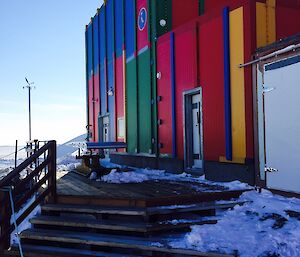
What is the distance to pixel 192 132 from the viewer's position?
35.9ft

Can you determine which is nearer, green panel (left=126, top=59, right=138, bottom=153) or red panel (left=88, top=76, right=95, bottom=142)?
green panel (left=126, top=59, right=138, bottom=153)

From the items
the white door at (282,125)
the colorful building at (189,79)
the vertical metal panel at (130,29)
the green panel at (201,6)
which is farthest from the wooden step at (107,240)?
the vertical metal panel at (130,29)

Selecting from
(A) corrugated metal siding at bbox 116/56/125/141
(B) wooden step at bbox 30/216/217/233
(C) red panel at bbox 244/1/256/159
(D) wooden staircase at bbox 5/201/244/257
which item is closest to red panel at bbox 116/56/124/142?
(A) corrugated metal siding at bbox 116/56/125/141

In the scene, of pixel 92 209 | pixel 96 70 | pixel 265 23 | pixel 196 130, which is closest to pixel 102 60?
pixel 96 70

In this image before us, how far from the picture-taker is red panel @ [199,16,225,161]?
366 inches

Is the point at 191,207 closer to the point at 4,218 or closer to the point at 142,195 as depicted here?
the point at 142,195

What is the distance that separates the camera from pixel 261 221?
568 centimetres

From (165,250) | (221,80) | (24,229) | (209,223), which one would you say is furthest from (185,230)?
(221,80)

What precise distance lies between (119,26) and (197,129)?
27.3 ft

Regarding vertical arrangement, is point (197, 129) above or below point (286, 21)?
below

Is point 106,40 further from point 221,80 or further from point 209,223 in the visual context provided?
point 209,223

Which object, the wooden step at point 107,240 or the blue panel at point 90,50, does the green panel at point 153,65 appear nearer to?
the wooden step at point 107,240

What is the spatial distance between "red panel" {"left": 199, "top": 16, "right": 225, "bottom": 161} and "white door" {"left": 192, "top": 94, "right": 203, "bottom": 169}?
0.56 m

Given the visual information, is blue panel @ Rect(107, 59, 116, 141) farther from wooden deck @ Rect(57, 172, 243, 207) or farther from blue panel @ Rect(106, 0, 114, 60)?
wooden deck @ Rect(57, 172, 243, 207)
